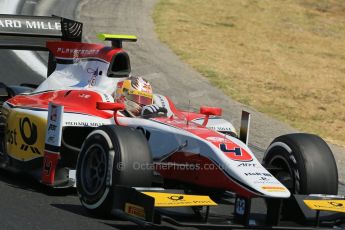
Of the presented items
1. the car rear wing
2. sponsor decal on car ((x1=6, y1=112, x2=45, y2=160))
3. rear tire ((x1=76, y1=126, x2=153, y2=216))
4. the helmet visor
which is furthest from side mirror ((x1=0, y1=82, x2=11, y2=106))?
rear tire ((x1=76, y1=126, x2=153, y2=216))

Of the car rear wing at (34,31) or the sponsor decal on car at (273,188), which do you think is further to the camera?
the car rear wing at (34,31)

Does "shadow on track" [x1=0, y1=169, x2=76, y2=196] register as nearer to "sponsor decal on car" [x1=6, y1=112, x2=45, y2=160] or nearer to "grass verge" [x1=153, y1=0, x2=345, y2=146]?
"sponsor decal on car" [x1=6, y1=112, x2=45, y2=160]

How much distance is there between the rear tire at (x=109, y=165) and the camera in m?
7.94

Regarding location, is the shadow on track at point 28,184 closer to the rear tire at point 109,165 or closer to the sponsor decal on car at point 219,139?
the rear tire at point 109,165

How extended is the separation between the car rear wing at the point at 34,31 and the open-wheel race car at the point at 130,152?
28 cm

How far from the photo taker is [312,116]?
1655 cm

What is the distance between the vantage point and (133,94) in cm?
999

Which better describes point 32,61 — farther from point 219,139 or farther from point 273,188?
point 273,188

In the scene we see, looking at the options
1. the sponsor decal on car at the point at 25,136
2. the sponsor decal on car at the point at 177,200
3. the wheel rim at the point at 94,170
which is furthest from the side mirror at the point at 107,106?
the sponsor decal on car at the point at 177,200

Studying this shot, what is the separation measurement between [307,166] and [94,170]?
2.07 m

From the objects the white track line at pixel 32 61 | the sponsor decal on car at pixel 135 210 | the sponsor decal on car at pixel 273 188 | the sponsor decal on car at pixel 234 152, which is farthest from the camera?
the white track line at pixel 32 61

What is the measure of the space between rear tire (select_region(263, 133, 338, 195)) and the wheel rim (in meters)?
1.82

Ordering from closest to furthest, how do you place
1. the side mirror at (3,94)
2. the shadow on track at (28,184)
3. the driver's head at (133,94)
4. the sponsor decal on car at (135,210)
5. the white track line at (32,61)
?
the sponsor decal on car at (135,210) < the shadow on track at (28,184) < the driver's head at (133,94) < the side mirror at (3,94) < the white track line at (32,61)

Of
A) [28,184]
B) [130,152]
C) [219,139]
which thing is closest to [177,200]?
[130,152]
